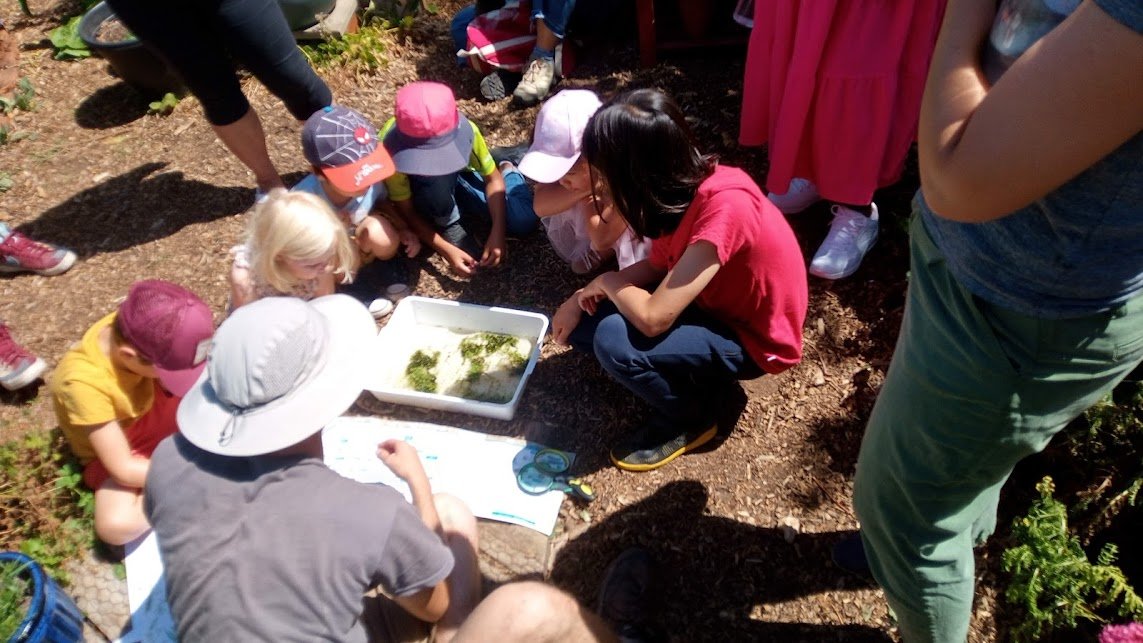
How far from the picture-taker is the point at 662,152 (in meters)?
2.01

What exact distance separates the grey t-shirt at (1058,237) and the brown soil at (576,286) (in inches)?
55.3

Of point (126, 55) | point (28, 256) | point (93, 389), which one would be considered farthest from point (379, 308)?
point (126, 55)

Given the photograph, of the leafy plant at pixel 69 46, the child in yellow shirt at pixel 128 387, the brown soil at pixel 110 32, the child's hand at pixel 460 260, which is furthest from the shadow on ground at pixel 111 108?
the child in yellow shirt at pixel 128 387

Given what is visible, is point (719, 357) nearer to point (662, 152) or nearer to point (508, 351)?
point (662, 152)

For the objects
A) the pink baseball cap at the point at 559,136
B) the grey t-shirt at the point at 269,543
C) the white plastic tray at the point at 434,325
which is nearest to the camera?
the grey t-shirt at the point at 269,543

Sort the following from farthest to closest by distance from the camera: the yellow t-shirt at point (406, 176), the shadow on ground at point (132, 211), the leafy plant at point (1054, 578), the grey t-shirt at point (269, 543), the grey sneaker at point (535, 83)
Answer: the grey sneaker at point (535, 83) < the shadow on ground at point (132, 211) < the yellow t-shirt at point (406, 176) < the leafy plant at point (1054, 578) < the grey t-shirt at point (269, 543)

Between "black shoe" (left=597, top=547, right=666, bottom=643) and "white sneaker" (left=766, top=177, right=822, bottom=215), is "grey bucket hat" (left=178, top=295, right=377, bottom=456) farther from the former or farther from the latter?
"white sneaker" (left=766, top=177, right=822, bottom=215)

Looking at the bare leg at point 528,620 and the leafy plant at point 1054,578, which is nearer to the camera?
the bare leg at point 528,620

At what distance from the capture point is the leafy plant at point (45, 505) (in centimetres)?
250

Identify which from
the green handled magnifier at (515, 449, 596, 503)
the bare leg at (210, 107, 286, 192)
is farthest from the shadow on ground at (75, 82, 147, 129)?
the green handled magnifier at (515, 449, 596, 503)

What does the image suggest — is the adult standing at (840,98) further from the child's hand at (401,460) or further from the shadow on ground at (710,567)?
the child's hand at (401,460)

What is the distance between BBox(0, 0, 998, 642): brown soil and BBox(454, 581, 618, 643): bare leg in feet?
1.83

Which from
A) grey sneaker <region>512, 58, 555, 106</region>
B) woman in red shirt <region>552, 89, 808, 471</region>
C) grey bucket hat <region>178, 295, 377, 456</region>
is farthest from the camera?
grey sneaker <region>512, 58, 555, 106</region>

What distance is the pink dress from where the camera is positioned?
2.60 meters
